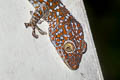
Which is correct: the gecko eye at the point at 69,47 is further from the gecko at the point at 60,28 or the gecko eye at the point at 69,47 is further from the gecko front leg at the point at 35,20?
the gecko front leg at the point at 35,20

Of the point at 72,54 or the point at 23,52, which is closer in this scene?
the point at 23,52

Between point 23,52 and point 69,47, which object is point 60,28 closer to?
point 69,47

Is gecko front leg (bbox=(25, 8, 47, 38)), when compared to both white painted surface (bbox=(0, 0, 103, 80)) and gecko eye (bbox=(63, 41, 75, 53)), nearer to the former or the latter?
white painted surface (bbox=(0, 0, 103, 80))

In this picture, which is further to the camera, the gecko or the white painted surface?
the gecko

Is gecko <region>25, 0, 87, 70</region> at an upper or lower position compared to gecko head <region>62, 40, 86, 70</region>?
upper

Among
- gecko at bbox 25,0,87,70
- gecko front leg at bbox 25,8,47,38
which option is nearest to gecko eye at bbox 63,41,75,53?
gecko at bbox 25,0,87,70

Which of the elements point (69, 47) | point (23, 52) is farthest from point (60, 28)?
point (23, 52)

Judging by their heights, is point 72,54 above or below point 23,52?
below
